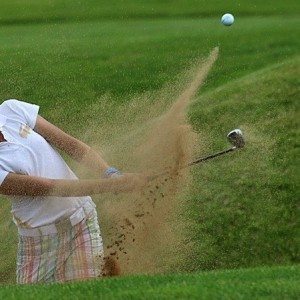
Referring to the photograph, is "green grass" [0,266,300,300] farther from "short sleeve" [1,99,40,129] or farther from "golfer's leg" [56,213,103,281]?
"short sleeve" [1,99,40,129]

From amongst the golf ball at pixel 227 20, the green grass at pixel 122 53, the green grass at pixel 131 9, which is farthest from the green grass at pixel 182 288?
the green grass at pixel 131 9

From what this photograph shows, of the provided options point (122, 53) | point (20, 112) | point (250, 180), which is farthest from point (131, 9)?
point (20, 112)

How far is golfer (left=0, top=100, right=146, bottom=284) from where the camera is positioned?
5148 mm

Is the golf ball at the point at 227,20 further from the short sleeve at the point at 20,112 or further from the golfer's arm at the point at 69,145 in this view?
the short sleeve at the point at 20,112

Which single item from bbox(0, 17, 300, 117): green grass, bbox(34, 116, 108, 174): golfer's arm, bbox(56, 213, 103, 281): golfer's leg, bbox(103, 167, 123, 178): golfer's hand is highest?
bbox(0, 17, 300, 117): green grass

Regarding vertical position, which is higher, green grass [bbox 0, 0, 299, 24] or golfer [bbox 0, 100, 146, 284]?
green grass [bbox 0, 0, 299, 24]

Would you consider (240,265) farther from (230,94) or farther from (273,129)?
(230,94)

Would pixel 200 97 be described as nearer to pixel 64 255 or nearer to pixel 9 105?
pixel 64 255

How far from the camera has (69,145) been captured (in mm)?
5625

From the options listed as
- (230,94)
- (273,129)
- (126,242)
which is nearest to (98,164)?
(126,242)

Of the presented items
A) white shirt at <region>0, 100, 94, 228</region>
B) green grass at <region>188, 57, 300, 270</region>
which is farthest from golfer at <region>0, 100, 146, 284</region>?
green grass at <region>188, 57, 300, 270</region>

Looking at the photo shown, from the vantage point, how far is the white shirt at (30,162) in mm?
5149

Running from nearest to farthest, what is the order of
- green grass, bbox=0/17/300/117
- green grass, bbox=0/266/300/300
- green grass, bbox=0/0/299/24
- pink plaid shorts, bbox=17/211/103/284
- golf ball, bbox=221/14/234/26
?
green grass, bbox=0/266/300/300 < pink plaid shorts, bbox=17/211/103/284 < green grass, bbox=0/17/300/117 < golf ball, bbox=221/14/234/26 < green grass, bbox=0/0/299/24

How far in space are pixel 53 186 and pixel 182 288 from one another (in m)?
1.13
